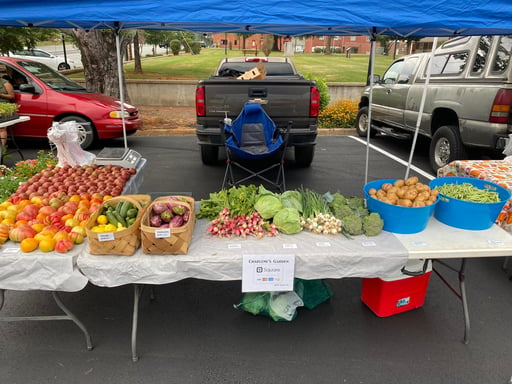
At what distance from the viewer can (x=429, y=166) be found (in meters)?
6.70

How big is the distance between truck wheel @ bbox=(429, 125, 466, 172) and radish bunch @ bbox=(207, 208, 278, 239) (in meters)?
4.37

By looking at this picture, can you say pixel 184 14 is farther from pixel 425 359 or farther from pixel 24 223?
pixel 425 359

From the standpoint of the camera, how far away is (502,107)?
15.3 ft

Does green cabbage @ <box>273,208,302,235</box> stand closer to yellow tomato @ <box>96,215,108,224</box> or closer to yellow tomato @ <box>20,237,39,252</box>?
yellow tomato @ <box>96,215,108,224</box>

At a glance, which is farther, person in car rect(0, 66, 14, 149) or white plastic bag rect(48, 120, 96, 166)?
person in car rect(0, 66, 14, 149)

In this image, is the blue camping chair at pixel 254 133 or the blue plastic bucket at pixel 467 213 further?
the blue camping chair at pixel 254 133

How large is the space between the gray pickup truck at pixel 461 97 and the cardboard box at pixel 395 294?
3062mm

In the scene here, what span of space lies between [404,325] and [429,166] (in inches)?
188

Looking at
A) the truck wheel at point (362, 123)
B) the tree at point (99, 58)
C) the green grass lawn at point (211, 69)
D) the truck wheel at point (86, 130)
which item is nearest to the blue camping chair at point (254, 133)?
the truck wheel at point (86, 130)

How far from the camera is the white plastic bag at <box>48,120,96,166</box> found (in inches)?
150

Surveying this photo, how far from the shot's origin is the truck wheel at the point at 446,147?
555 cm

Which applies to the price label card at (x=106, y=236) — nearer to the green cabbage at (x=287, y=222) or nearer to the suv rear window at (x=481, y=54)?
the green cabbage at (x=287, y=222)

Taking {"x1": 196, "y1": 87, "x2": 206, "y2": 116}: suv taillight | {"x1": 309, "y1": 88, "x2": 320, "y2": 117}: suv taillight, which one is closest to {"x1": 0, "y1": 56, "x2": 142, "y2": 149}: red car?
{"x1": 196, "y1": 87, "x2": 206, "y2": 116}: suv taillight

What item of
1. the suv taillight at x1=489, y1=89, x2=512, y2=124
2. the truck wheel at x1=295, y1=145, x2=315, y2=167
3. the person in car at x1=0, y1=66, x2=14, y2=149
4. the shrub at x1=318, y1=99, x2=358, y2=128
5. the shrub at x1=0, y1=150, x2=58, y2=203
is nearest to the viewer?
the shrub at x1=0, y1=150, x2=58, y2=203
